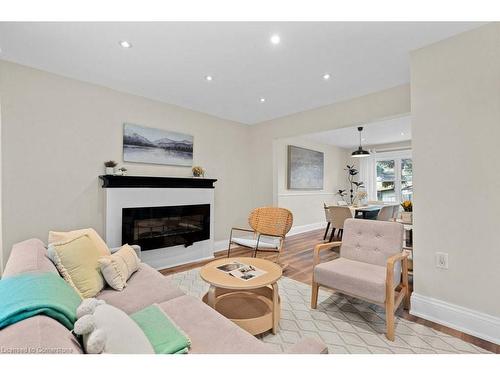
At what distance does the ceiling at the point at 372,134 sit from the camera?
5.10 m

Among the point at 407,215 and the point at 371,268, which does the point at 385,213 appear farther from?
the point at 371,268

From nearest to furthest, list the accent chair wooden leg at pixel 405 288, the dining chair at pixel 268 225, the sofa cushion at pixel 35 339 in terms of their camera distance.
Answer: the sofa cushion at pixel 35 339
the accent chair wooden leg at pixel 405 288
the dining chair at pixel 268 225

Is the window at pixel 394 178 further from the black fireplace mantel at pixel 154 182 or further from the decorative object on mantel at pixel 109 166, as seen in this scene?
the decorative object on mantel at pixel 109 166

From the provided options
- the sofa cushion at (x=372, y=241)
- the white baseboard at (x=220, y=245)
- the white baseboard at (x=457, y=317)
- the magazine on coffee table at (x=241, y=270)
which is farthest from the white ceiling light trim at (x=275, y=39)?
the white baseboard at (x=220, y=245)

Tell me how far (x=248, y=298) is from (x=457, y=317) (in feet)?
5.92

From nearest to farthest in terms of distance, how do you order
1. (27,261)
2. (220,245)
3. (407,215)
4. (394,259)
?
1. (27,261)
2. (394,259)
3. (407,215)
4. (220,245)

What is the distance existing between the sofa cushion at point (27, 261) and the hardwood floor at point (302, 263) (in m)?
1.89

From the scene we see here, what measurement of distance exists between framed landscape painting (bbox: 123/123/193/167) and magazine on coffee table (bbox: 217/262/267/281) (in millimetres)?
2151

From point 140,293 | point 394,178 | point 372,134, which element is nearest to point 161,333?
point 140,293

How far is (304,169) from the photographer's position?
635 centimetres
